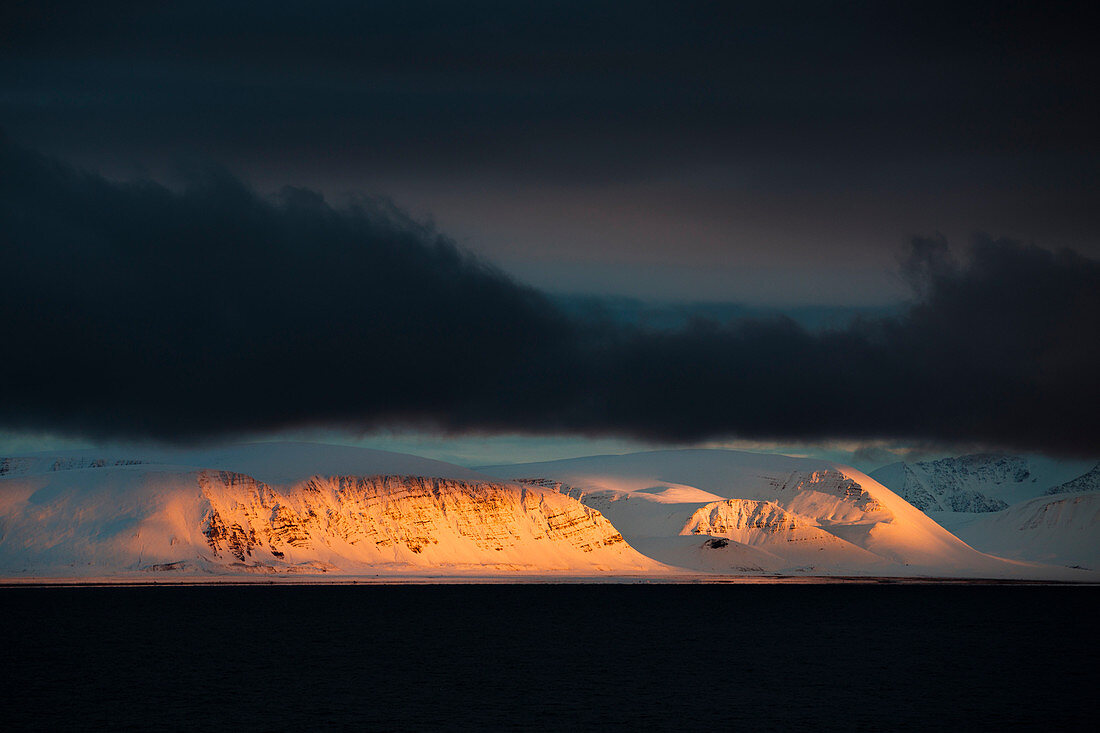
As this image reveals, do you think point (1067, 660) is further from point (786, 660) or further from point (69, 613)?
point (69, 613)

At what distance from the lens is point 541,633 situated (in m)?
168

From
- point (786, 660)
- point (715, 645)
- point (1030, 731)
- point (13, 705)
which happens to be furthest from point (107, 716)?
point (715, 645)

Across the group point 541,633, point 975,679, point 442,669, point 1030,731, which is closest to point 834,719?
point 1030,731

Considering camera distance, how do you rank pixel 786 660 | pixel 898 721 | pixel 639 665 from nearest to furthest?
pixel 898 721
pixel 639 665
pixel 786 660

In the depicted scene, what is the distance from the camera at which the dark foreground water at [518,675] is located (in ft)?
287

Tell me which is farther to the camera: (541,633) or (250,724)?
(541,633)

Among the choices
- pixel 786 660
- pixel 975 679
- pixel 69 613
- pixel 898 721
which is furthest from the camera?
pixel 69 613

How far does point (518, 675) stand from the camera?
115188 millimetres

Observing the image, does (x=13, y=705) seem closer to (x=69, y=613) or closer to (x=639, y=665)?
(x=639, y=665)

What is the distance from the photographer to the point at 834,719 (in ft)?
292

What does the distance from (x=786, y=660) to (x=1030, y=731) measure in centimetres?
5073

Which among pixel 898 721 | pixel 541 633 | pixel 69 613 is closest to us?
pixel 898 721

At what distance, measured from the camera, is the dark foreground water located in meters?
87.4

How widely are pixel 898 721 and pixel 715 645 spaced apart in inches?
2551
